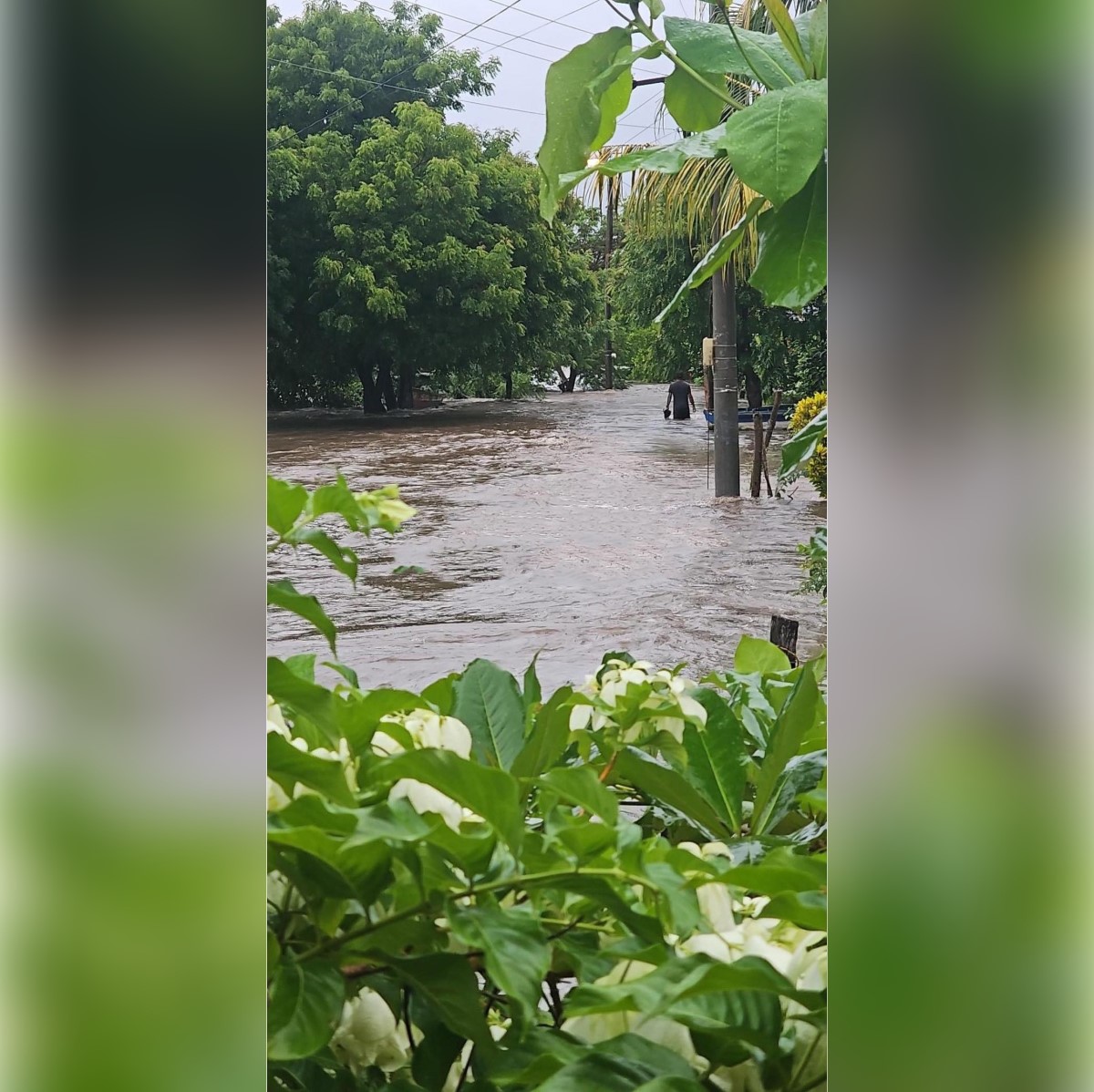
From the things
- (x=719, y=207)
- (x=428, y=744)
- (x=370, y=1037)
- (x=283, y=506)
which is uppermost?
(x=719, y=207)

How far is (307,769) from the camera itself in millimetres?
448

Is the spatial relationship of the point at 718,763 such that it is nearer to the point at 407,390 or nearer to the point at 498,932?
the point at 498,932

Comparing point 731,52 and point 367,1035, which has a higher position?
point 731,52

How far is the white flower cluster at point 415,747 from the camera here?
1.55ft

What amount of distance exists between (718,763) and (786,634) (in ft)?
1.08

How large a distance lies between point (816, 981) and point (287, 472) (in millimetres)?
532

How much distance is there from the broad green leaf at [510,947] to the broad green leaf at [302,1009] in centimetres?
6

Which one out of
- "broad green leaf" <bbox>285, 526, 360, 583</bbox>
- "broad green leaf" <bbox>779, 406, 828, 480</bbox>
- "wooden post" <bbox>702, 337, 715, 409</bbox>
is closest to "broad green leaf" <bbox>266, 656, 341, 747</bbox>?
"broad green leaf" <bbox>285, 526, 360, 583</bbox>

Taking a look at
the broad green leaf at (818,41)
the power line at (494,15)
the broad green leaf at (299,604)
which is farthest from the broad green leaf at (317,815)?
the power line at (494,15)

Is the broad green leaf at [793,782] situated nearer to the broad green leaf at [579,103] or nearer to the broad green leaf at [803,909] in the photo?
the broad green leaf at [803,909]

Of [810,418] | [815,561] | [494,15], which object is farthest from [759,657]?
[494,15]

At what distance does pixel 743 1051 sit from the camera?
39 centimetres
